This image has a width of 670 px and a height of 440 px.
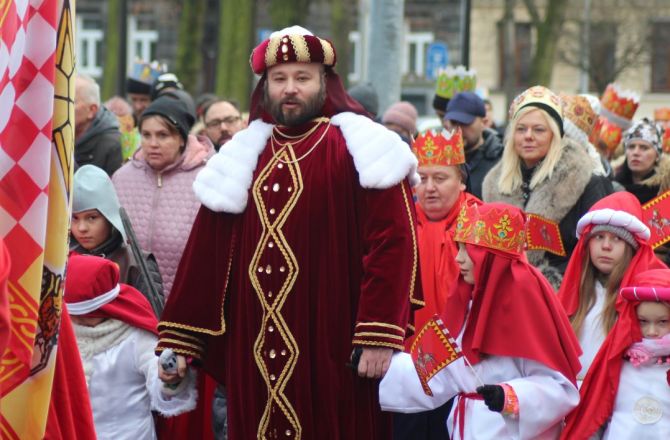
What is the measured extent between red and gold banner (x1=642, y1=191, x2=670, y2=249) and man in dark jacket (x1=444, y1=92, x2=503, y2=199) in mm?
1794

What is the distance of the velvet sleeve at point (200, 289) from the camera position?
209 inches

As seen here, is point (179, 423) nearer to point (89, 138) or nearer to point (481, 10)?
point (89, 138)

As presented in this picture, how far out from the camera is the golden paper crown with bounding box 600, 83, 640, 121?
521 inches

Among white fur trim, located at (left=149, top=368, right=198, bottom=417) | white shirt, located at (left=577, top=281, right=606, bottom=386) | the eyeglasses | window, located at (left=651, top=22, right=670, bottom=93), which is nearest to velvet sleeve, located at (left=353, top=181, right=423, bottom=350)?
white fur trim, located at (left=149, top=368, right=198, bottom=417)

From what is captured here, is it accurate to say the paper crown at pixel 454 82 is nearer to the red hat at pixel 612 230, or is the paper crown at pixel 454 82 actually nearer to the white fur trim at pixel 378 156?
the red hat at pixel 612 230

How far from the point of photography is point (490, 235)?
5746 mm

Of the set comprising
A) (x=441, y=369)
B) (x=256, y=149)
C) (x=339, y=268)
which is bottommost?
(x=441, y=369)

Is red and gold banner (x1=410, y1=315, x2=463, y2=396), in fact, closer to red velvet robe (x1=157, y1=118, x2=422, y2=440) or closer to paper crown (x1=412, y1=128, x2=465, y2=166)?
red velvet robe (x1=157, y1=118, x2=422, y2=440)

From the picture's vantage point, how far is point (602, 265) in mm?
6551

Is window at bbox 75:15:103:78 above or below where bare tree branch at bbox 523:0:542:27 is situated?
below

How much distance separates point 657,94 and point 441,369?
4722 cm

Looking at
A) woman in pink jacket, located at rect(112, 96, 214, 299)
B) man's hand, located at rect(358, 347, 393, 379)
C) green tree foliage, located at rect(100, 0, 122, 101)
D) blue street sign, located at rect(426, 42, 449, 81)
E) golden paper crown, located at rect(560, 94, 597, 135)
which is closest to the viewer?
man's hand, located at rect(358, 347, 393, 379)

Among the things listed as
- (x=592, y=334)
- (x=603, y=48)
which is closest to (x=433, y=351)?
(x=592, y=334)

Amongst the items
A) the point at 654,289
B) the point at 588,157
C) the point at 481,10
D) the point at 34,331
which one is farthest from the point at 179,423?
the point at 481,10
